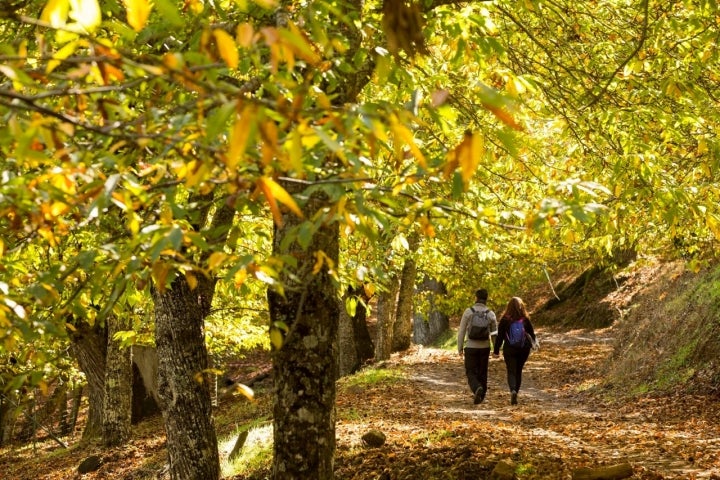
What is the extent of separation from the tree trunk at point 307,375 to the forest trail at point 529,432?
7.27ft

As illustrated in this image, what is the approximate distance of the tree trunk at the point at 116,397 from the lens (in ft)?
51.8

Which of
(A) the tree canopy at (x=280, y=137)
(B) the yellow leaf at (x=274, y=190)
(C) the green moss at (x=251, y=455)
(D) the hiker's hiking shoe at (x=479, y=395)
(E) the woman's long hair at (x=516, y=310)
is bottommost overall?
(C) the green moss at (x=251, y=455)

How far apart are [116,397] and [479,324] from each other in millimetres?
8632

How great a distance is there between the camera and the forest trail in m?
7.45

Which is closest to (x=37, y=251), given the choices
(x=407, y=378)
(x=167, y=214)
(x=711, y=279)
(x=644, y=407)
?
(x=167, y=214)

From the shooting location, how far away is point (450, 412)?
41.3 feet

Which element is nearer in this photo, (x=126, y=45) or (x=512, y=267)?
(x=126, y=45)

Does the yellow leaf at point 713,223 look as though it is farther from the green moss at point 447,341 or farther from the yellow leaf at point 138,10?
the green moss at point 447,341

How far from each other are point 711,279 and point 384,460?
9975 mm

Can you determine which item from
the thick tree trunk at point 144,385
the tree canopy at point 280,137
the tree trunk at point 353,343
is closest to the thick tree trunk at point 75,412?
the thick tree trunk at point 144,385

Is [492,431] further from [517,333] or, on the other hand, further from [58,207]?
[58,207]

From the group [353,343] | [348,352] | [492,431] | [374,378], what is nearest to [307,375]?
[492,431]

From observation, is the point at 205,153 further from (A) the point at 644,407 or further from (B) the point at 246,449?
(A) the point at 644,407

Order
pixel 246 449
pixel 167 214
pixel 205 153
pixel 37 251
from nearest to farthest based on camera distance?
1. pixel 205 153
2. pixel 167 214
3. pixel 37 251
4. pixel 246 449
